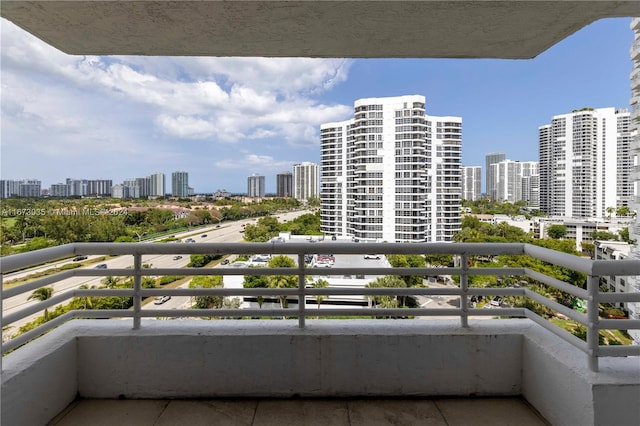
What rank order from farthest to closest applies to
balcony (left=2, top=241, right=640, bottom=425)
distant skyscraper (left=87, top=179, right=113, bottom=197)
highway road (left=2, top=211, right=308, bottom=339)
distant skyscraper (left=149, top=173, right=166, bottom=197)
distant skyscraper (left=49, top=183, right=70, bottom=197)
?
distant skyscraper (left=149, top=173, right=166, bottom=197) → distant skyscraper (left=87, top=179, right=113, bottom=197) → distant skyscraper (left=49, top=183, right=70, bottom=197) → balcony (left=2, top=241, right=640, bottom=425) → highway road (left=2, top=211, right=308, bottom=339)

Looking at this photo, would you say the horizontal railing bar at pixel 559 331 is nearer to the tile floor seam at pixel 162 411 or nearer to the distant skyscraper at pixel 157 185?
the tile floor seam at pixel 162 411

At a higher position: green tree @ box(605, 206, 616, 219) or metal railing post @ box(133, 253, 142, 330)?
green tree @ box(605, 206, 616, 219)

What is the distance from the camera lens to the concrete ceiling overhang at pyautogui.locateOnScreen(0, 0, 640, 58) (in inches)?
61.8

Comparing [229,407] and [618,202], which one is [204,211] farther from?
[618,202]

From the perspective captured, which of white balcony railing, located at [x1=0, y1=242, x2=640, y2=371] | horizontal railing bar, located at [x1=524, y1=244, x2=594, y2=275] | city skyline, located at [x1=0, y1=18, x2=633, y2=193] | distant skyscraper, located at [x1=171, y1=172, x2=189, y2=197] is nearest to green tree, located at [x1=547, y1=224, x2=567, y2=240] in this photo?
city skyline, located at [x1=0, y1=18, x2=633, y2=193]

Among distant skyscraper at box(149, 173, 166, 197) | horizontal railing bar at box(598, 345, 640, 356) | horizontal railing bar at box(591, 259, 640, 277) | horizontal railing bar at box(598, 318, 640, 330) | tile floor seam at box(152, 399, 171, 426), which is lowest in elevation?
tile floor seam at box(152, 399, 171, 426)

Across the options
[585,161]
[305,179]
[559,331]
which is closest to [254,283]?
[559,331]

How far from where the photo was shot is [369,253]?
1907mm

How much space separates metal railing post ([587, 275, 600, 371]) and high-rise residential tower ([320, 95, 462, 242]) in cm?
3529

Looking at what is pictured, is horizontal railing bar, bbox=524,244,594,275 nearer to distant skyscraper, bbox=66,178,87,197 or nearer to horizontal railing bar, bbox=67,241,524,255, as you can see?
horizontal railing bar, bbox=67,241,524,255

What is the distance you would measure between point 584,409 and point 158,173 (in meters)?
24.1

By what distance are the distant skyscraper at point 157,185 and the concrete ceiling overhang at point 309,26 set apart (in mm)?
17019

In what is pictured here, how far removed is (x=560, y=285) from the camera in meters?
1.72

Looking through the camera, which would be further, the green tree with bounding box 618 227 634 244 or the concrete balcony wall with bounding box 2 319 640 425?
the green tree with bounding box 618 227 634 244
